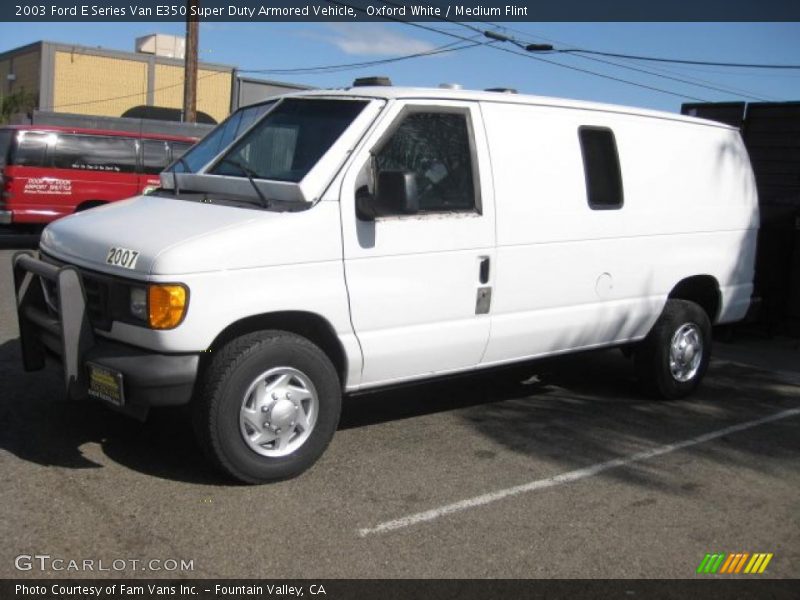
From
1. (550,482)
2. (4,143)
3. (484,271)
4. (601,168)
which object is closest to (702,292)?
(601,168)

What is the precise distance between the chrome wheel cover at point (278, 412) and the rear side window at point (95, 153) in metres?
12.0

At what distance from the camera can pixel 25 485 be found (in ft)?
14.5

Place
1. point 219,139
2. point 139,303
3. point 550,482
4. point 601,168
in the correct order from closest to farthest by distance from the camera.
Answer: point 139,303 → point 550,482 → point 219,139 → point 601,168

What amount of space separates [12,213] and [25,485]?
456 inches

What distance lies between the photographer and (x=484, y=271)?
17.3ft

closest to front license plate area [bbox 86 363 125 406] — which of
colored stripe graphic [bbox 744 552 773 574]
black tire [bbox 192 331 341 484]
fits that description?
black tire [bbox 192 331 341 484]

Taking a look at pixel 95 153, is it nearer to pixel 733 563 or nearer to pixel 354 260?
pixel 354 260

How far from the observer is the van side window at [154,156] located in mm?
15844

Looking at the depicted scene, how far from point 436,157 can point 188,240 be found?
164 cm

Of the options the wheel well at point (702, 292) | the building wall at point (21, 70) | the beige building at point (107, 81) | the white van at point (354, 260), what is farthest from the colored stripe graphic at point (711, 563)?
the building wall at point (21, 70)

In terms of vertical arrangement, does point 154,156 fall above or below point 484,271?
above

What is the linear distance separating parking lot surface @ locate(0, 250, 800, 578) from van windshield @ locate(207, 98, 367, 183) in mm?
1655
